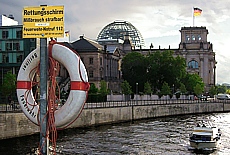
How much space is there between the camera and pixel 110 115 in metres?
67.9

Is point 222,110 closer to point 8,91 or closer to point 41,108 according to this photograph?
point 8,91

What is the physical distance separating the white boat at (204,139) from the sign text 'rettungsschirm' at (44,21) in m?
29.4

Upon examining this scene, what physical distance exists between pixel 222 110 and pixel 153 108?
2856 cm

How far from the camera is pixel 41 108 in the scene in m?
19.9

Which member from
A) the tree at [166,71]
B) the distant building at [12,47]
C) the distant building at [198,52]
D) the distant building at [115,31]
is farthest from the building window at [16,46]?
the distant building at [115,31]

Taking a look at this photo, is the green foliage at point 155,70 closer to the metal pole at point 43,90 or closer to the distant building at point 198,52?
the distant building at point 198,52

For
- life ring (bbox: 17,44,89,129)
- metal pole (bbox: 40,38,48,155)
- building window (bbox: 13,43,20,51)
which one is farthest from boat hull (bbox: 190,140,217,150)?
building window (bbox: 13,43,20,51)

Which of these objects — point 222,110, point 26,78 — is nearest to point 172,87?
point 222,110

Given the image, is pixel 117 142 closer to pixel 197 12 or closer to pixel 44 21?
pixel 44 21

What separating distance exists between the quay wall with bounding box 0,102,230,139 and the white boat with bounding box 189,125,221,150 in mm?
18059

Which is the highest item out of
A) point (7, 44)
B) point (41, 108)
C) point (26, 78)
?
point (7, 44)

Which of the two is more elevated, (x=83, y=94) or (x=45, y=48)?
(x=45, y=48)

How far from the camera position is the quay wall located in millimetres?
46844

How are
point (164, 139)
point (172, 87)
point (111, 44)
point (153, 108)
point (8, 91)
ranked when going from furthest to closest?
point (111, 44) → point (172, 87) → point (153, 108) → point (8, 91) → point (164, 139)
